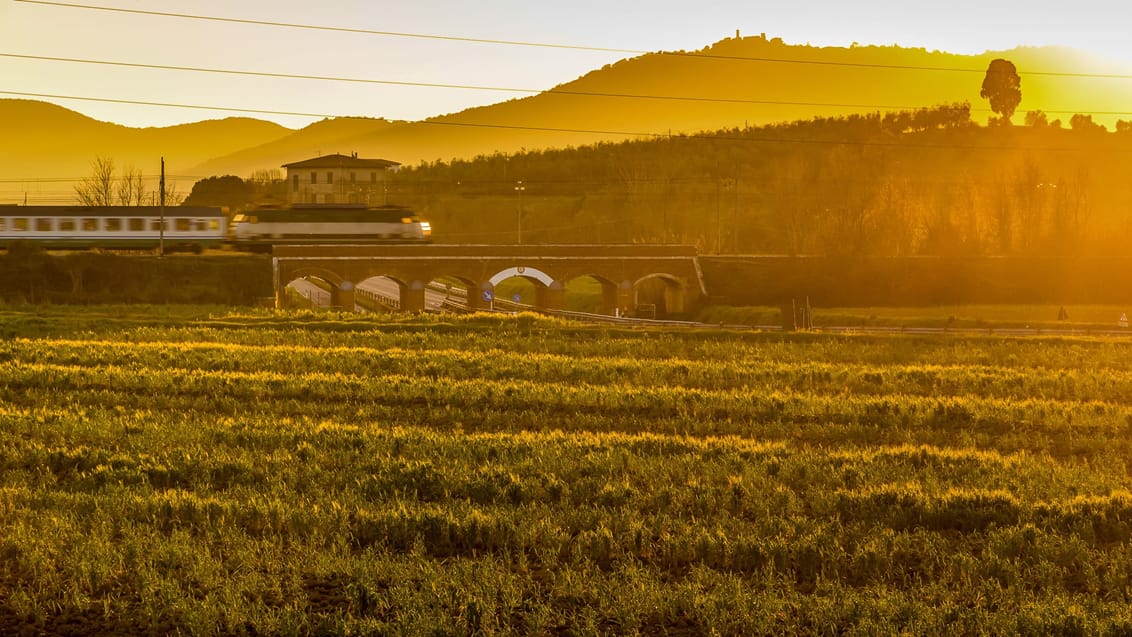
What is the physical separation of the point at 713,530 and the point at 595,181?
167m

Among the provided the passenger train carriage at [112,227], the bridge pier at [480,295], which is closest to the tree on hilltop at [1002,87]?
the bridge pier at [480,295]

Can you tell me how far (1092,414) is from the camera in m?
26.6

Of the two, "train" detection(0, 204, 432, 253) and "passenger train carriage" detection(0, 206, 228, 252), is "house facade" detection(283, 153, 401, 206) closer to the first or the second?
"train" detection(0, 204, 432, 253)

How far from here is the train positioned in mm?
72375

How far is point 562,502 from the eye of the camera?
1748 centimetres

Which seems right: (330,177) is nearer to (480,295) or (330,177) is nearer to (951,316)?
(480,295)

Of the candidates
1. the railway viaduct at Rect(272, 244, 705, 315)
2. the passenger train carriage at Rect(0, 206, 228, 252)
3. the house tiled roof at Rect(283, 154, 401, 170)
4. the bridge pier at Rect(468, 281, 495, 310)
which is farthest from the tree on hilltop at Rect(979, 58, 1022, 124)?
the passenger train carriage at Rect(0, 206, 228, 252)

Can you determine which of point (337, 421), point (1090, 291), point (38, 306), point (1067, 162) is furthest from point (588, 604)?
point (1067, 162)

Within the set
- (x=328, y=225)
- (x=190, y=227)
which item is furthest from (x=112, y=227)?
(x=328, y=225)

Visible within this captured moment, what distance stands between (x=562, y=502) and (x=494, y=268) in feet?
208

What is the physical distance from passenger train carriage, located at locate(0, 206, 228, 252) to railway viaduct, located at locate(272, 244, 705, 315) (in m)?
6.82

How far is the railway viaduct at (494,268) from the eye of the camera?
245 feet

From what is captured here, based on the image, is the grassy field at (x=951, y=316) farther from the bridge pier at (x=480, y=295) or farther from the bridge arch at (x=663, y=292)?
the bridge pier at (x=480, y=295)

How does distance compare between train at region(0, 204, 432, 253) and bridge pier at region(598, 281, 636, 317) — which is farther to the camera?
bridge pier at region(598, 281, 636, 317)
